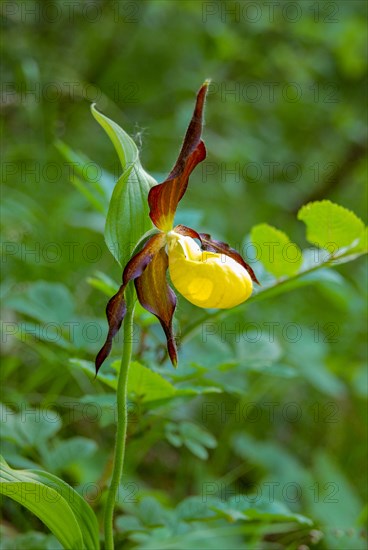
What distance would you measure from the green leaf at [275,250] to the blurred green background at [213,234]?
0.18 meters

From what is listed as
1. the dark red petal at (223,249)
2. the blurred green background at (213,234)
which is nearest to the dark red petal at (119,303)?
the dark red petal at (223,249)

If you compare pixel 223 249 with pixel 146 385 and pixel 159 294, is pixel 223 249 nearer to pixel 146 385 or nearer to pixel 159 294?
pixel 159 294

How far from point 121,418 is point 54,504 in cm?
13

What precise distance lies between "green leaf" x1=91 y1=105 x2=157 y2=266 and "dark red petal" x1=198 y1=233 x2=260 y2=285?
0.11 meters

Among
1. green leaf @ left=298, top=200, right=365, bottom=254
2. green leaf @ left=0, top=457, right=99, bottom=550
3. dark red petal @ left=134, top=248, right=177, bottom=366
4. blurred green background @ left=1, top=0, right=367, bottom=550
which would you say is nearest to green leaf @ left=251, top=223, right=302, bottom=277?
green leaf @ left=298, top=200, right=365, bottom=254

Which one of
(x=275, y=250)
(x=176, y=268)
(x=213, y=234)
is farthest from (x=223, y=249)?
(x=213, y=234)

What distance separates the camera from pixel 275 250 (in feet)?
3.28

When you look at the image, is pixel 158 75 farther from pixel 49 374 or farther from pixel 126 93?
pixel 49 374

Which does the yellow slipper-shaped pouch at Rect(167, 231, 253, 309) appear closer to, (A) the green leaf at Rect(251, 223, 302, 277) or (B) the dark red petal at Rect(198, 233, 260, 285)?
(B) the dark red petal at Rect(198, 233, 260, 285)

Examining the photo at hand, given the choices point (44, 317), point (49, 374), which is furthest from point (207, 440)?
point (49, 374)

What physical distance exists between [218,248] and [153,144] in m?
1.90

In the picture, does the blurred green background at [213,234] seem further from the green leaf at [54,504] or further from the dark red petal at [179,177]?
the dark red petal at [179,177]

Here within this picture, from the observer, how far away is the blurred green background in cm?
111

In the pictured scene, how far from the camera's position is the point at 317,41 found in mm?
2664
